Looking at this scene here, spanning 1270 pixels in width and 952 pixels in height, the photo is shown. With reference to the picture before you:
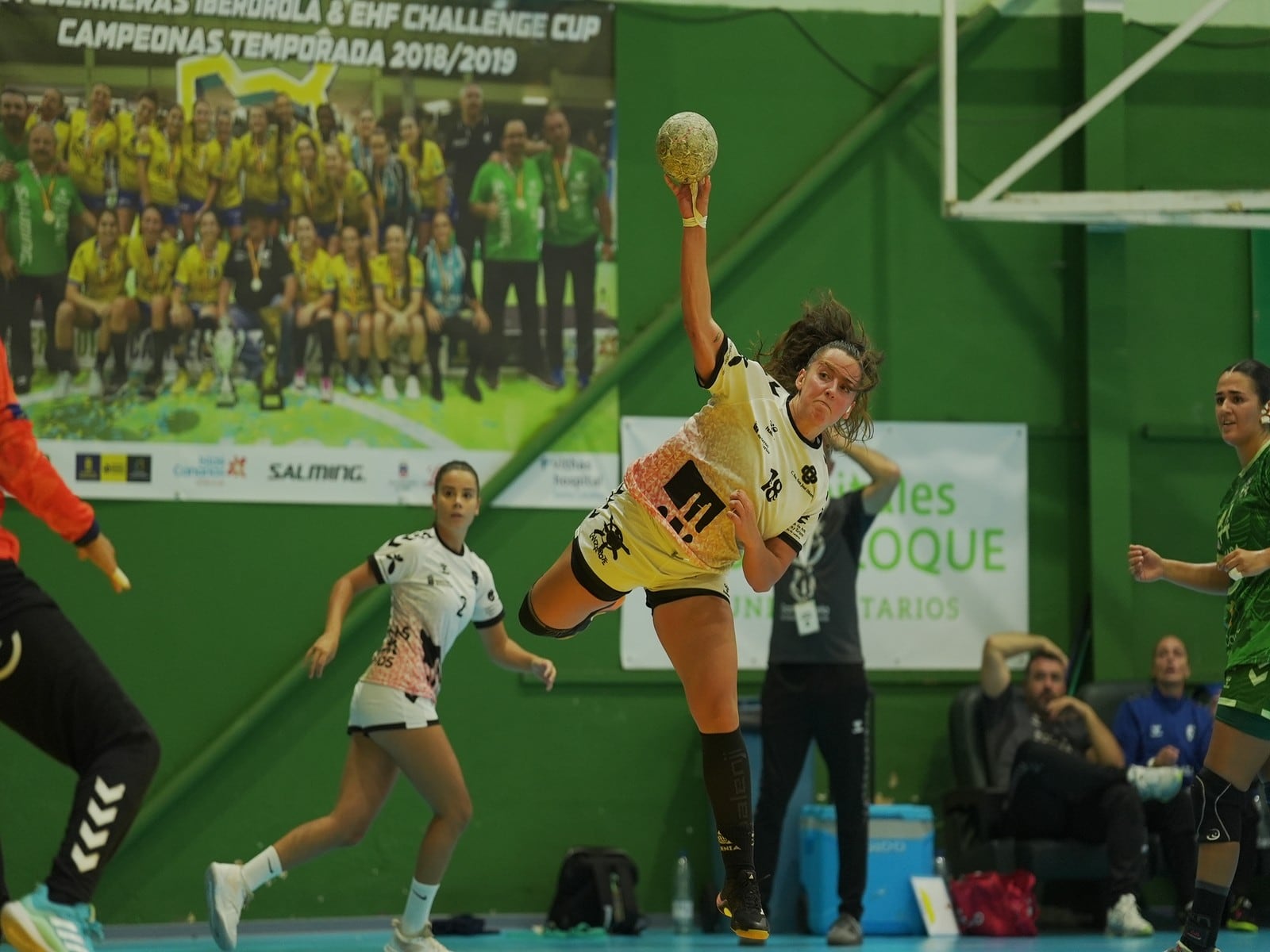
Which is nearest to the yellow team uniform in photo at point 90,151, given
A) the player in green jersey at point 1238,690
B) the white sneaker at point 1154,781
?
the player in green jersey at point 1238,690

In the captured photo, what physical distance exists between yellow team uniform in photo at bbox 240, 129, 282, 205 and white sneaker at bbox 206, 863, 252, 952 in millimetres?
4542

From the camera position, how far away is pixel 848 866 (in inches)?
320

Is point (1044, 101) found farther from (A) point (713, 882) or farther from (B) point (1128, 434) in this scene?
(A) point (713, 882)

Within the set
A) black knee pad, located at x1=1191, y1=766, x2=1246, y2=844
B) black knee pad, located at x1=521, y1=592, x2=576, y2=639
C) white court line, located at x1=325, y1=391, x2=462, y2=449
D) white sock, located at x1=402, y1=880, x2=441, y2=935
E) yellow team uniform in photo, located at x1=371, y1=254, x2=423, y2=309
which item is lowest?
white sock, located at x1=402, y1=880, x2=441, y2=935

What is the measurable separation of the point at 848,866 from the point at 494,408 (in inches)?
139

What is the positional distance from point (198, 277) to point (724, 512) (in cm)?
544

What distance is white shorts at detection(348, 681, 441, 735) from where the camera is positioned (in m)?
6.62

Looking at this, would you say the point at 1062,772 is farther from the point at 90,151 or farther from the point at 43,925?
the point at 90,151

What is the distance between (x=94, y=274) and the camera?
9.44 m

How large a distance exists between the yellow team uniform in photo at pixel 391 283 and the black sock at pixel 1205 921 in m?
5.89

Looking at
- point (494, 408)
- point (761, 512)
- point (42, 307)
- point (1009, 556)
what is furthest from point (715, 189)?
point (761, 512)

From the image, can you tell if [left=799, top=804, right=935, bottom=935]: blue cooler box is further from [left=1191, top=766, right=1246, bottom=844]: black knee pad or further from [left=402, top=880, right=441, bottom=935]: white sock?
[left=1191, top=766, right=1246, bottom=844]: black knee pad

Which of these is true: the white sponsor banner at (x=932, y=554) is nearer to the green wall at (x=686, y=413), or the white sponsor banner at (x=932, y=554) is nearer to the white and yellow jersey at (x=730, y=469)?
the green wall at (x=686, y=413)

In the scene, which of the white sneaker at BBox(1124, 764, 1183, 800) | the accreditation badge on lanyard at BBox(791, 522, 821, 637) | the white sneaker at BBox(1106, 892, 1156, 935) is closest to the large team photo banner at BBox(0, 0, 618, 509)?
the accreditation badge on lanyard at BBox(791, 522, 821, 637)
